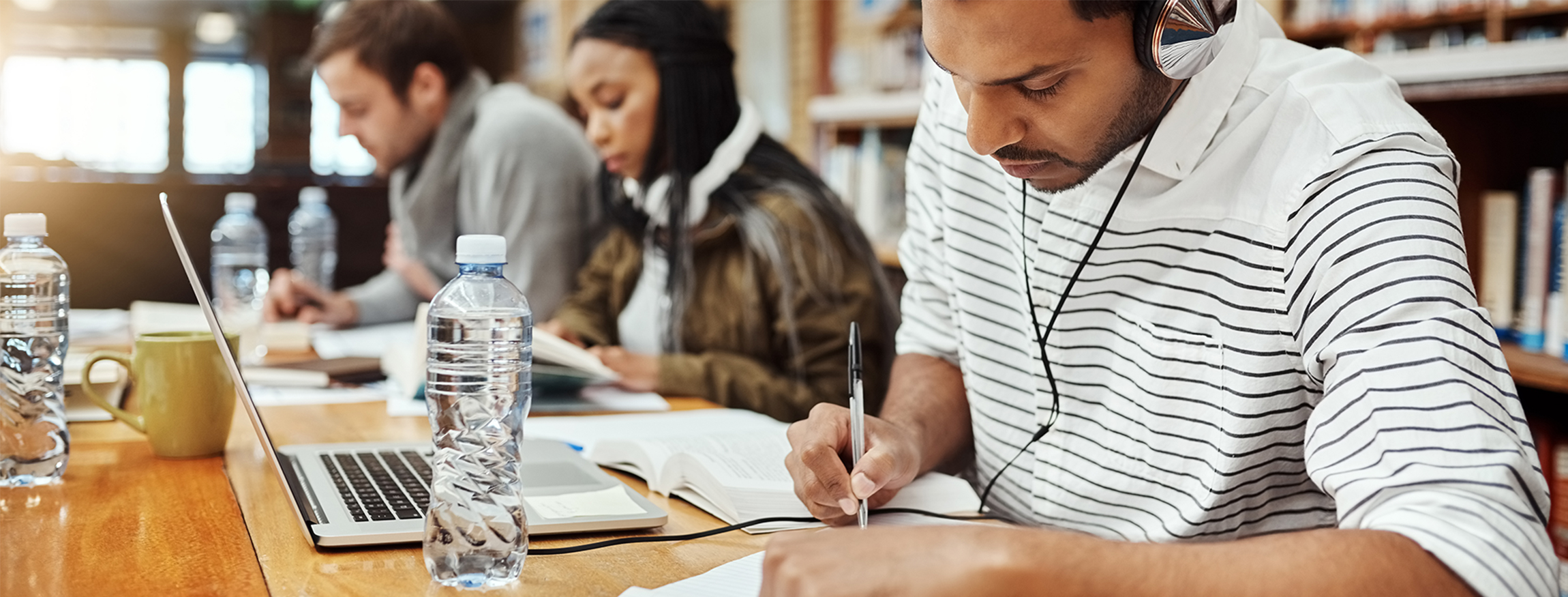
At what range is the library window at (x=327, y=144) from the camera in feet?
33.4

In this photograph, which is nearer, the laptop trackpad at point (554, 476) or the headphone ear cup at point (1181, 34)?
the headphone ear cup at point (1181, 34)

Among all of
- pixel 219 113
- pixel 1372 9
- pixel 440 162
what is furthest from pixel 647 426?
pixel 219 113

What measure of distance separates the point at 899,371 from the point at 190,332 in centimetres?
73

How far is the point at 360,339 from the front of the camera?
2.26m

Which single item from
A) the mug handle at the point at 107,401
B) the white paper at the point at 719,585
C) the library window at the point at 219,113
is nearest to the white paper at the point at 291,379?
the mug handle at the point at 107,401

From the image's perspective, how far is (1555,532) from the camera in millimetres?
1640

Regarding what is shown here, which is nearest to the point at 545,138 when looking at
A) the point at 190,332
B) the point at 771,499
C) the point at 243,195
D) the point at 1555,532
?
the point at 243,195

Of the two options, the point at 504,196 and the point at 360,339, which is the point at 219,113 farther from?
the point at 360,339

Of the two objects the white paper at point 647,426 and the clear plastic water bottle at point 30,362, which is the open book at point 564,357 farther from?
the clear plastic water bottle at point 30,362

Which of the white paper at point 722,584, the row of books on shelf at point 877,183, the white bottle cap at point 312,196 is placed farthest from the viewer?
the white bottle cap at point 312,196

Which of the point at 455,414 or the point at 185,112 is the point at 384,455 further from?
the point at 185,112

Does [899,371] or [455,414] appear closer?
[455,414]

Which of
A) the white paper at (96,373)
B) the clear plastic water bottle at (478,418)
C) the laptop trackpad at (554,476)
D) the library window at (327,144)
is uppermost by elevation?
the clear plastic water bottle at (478,418)

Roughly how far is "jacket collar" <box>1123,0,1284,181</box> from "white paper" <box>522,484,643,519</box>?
51 centimetres
